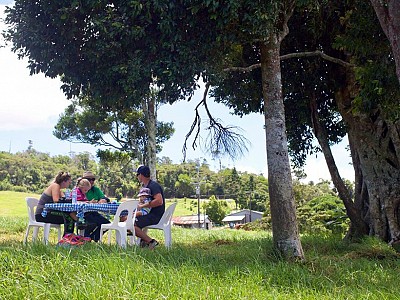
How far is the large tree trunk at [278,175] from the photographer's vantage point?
5.43m

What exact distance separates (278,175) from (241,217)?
43274mm

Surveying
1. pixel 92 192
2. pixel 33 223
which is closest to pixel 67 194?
pixel 33 223

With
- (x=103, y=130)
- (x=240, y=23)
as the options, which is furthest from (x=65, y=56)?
(x=103, y=130)

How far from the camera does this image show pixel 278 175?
5.55 m

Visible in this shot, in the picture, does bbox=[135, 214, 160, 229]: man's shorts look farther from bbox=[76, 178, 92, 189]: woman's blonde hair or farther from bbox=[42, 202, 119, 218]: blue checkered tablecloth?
bbox=[76, 178, 92, 189]: woman's blonde hair

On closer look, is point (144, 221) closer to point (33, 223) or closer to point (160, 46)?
point (33, 223)

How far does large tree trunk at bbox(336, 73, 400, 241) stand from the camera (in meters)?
7.43

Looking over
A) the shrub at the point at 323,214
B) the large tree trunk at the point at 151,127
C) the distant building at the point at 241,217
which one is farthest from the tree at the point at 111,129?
the distant building at the point at 241,217

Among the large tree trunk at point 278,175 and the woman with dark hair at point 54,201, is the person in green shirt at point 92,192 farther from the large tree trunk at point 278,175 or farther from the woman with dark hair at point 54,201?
the large tree trunk at point 278,175

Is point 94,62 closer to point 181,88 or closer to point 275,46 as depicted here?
point 181,88

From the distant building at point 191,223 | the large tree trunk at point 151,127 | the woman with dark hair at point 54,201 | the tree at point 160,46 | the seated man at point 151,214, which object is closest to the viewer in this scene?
the tree at point 160,46

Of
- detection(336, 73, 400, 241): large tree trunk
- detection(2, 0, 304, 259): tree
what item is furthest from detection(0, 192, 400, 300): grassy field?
detection(336, 73, 400, 241): large tree trunk

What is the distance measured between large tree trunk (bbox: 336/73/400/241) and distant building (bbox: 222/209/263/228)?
125ft

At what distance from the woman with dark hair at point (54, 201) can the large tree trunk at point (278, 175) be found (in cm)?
318
